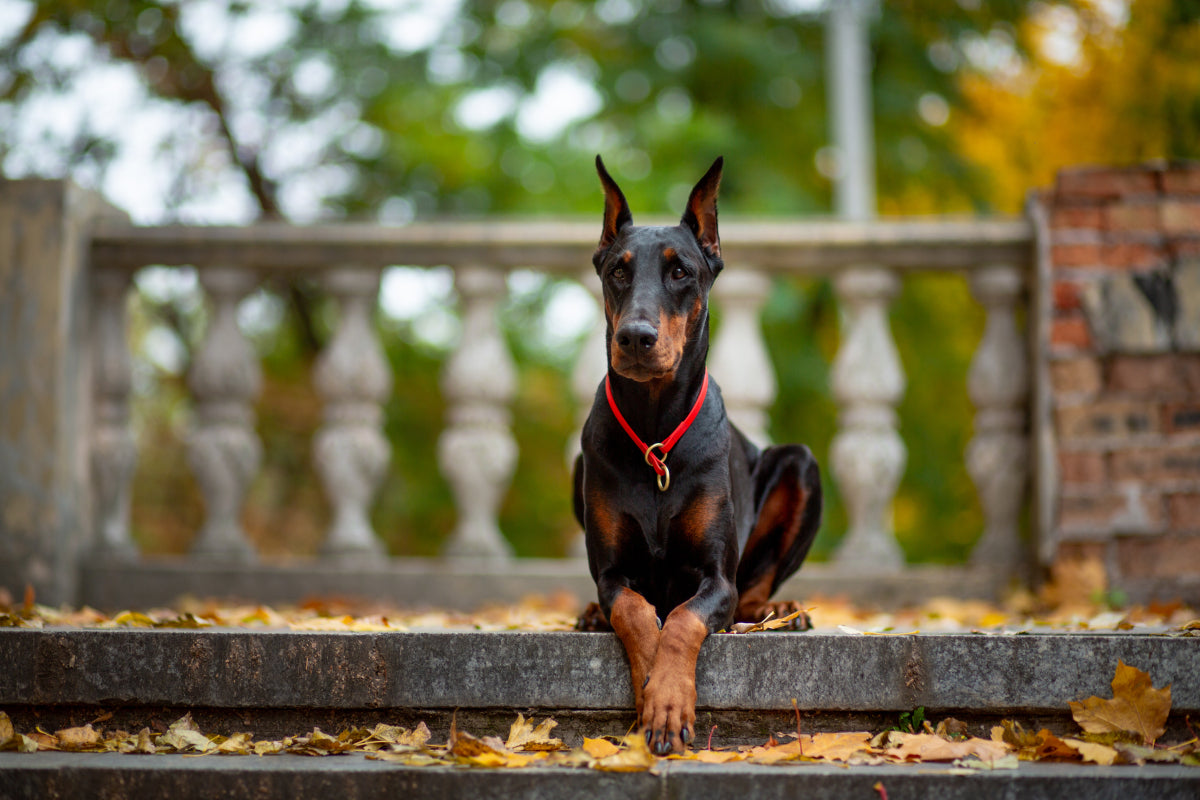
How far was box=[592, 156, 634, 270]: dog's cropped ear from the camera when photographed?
3.06 meters

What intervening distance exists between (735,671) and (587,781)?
0.54 meters

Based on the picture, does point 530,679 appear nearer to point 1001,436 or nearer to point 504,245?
point 504,245

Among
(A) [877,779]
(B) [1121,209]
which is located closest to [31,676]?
(A) [877,779]

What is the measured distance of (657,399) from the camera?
2990 mm

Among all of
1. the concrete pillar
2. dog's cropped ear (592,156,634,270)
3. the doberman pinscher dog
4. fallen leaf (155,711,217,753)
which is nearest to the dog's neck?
the doberman pinscher dog

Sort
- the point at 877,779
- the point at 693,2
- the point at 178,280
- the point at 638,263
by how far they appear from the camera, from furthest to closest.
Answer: the point at 693,2
the point at 178,280
the point at 638,263
the point at 877,779

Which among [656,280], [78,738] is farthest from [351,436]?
[656,280]

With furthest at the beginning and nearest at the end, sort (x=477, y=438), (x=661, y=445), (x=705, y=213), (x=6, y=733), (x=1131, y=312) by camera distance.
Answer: (x=477, y=438) → (x=1131, y=312) → (x=705, y=213) → (x=661, y=445) → (x=6, y=733)

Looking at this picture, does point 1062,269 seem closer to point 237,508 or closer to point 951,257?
point 951,257

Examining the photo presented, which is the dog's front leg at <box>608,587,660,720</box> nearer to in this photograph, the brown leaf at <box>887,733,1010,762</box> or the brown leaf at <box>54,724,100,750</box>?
the brown leaf at <box>887,733,1010,762</box>

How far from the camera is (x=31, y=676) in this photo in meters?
2.98

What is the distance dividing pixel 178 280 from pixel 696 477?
336 inches

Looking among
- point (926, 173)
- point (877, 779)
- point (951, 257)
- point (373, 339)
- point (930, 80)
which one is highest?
point (930, 80)

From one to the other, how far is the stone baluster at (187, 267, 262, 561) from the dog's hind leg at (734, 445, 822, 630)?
109 inches
